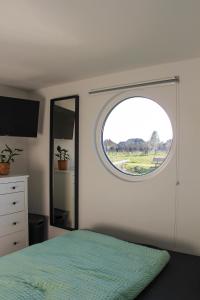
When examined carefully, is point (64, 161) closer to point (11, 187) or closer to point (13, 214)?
point (11, 187)

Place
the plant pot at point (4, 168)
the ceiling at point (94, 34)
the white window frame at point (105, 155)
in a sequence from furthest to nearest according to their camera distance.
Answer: the plant pot at point (4, 168)
the white window frame at point (105, 155)
the ceiling at point (94, 34)

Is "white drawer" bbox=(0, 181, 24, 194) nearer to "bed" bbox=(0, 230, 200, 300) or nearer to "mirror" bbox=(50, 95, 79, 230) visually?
"mirror" bbox=(50, 95, 79, 230)

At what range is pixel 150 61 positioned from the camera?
2.45 metres

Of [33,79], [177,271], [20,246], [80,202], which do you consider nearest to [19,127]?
[33,79]

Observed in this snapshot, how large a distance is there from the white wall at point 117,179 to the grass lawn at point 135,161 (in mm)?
156

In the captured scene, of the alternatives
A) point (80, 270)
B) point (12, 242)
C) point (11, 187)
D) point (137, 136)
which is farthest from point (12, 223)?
point (137, 136)

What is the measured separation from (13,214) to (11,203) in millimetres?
133

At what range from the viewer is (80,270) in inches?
70.3

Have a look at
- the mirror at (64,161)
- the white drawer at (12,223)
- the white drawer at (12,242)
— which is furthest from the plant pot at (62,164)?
the white drawer at (12,242)

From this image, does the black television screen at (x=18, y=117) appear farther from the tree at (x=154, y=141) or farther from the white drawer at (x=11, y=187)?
the tree at (x=154, y=141)

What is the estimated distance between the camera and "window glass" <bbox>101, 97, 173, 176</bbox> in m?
2.66

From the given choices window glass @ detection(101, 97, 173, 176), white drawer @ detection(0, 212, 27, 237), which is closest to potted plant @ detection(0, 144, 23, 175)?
white drawer @ detection(0, 212, 27, 237)

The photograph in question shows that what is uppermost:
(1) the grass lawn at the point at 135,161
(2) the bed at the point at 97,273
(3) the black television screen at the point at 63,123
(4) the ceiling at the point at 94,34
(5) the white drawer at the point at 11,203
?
(4) the ceiling at the point at 94,34

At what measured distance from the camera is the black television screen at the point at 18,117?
10.2ft
